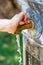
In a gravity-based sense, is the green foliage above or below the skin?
below

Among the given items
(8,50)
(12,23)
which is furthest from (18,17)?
(8,50)

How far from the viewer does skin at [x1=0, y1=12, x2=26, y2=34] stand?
784 mm

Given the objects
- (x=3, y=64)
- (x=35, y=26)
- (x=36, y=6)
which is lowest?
(x=3, y=64)

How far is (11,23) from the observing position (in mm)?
795

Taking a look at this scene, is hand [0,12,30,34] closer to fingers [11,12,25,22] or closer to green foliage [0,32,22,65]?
fingers [11,12,25,22]

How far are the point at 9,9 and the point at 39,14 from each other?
291mm

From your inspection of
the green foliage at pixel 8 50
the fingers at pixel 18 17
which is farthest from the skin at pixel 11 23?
the green foliage at pixel 8 50

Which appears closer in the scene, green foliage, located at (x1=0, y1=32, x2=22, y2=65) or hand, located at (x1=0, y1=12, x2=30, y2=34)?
hand, located at (x1=0, y1=12, x2=30, y2=34)

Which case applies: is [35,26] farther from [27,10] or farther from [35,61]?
[35,61]

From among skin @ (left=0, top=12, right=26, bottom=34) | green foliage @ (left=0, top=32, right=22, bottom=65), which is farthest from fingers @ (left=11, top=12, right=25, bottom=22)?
green foliage @ (left=0, top=32, right=22, bottom=65)

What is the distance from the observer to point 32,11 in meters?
1.02

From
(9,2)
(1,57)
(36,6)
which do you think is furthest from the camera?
(1,57)

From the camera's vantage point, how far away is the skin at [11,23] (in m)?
0.78

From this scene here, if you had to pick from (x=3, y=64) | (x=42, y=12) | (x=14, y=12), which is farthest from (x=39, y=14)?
(x=3, y=64)
